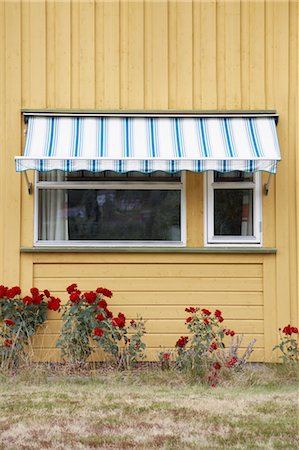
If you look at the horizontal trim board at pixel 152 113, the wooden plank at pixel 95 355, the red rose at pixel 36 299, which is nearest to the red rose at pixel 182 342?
the wooden plank at pixel 95 355

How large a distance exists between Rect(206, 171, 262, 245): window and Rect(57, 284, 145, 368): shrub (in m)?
1.46

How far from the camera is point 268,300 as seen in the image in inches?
295

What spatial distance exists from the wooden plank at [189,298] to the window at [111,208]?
61 cm

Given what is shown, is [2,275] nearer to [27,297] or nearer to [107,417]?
[27,297]

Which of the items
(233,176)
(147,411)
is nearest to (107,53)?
(233,176)

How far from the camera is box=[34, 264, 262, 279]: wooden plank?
7492 mm

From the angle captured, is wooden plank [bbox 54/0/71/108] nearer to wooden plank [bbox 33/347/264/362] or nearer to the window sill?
the window sill

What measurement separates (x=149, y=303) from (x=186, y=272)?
55cm

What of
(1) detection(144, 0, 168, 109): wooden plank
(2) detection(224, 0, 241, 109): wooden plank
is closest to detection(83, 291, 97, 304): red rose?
(1) detection(144, 0, 168, 109): wooden plank

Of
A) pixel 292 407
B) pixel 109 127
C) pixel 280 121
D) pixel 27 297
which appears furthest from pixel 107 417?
pixel 280 121

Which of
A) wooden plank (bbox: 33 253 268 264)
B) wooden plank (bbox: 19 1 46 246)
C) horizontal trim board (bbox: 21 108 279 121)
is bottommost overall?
wooden plank (bbox: 33 253 268 264)

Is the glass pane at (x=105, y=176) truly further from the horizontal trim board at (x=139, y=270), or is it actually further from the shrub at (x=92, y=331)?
the shrub at (x=92, y=331)

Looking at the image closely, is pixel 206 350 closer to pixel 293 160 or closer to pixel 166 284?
pixel 166 284

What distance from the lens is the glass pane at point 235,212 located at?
7605 mm
